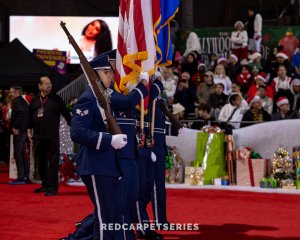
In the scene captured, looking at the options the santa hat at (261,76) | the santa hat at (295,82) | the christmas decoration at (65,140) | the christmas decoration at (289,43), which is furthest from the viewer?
the christmas decoration at (289,43)

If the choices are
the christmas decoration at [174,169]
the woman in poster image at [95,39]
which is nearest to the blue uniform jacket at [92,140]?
the christmas decoration at [174,169]

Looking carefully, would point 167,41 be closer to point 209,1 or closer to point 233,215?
point 233,215

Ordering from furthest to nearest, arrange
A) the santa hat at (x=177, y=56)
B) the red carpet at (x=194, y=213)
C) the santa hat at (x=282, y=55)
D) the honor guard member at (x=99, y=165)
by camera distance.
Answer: the santa hat at (x=177, y=56)
the santa hat at (x=282, y=55)
the red carpet at (x=194, y=213)
the honor guard member at (x=99, y=165)

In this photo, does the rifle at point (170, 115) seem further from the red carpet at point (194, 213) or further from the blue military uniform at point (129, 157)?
the blue military uniform at point (129, 157)

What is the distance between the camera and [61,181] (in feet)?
51.6

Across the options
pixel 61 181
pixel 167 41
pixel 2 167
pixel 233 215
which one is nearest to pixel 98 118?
pixel 167 41

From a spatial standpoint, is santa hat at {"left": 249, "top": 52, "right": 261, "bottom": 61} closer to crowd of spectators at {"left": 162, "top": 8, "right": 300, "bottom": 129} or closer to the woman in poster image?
crowd of spectators at {"left": 162, "top": 8, "right": 300, "bottom": 129}

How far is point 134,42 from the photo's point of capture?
8.55 metres

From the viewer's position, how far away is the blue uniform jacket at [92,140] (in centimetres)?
649

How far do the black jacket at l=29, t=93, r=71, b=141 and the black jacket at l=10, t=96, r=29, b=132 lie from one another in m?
2.20

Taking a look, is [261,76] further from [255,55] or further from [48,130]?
[48,130]

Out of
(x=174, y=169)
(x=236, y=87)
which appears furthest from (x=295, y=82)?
(x=174, y=169)

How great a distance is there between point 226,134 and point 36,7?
1719cm

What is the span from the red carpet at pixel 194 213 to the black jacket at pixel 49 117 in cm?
102
